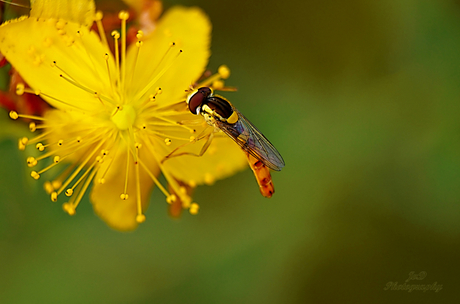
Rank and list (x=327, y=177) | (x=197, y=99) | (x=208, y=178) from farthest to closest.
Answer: (x=327, y=177), (x=208, y=178), (x=197, y=99)

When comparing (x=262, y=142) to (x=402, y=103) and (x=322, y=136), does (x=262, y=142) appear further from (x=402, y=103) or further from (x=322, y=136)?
(x=402, y=103)

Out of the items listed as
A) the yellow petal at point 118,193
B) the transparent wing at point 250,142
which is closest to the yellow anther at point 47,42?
the yellow petal at point 118,193

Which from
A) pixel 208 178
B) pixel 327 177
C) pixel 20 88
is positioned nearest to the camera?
pixel 20 88

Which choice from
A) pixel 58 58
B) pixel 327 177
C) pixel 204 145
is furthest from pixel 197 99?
pixel 327 177

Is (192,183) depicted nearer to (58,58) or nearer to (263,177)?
(263,177)

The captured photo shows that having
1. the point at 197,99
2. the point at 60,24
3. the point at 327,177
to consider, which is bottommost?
the point at 327,177

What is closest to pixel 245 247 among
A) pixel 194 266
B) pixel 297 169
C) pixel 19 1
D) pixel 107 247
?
pixel 194 266
